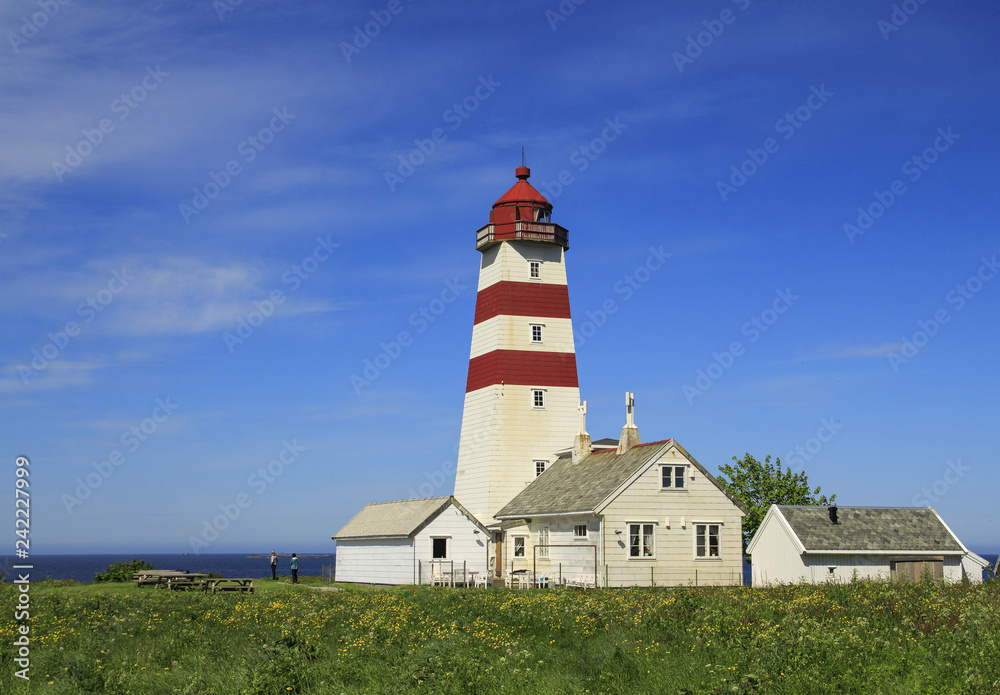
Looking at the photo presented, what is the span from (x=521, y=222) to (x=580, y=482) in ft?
46.9

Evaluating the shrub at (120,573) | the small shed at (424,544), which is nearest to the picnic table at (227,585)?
the shrub at (120,573)

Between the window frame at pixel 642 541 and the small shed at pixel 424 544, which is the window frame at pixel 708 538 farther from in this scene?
the small shed at pixel 424 544

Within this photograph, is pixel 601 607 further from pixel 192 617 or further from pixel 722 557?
pixel 722 557

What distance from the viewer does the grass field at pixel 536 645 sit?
15.9 meters

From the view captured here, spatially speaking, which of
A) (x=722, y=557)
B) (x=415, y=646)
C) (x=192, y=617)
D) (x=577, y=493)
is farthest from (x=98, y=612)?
(x=722, y=557)

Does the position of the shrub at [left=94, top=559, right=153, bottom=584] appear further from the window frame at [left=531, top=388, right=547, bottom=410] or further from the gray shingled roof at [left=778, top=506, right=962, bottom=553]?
the gray shingled roof at [left=778, top=506, right=962, bottom=553]

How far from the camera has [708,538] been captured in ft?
126

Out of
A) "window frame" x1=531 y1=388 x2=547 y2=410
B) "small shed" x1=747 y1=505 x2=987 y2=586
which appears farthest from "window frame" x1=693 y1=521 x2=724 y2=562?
"window frame" x1=531 y1=388 x2=547 y2=410

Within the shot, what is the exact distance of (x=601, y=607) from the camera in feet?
76.5

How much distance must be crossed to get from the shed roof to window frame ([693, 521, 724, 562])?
10.3 meters

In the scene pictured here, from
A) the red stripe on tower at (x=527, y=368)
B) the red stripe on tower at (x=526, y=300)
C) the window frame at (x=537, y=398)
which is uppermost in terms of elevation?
the red stripe on tower at (x=526, y=300)

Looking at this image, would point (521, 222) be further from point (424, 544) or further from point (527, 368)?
point (424, 544)

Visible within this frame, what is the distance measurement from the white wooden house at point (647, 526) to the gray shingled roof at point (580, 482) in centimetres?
7

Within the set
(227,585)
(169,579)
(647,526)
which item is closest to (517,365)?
(647,526)
